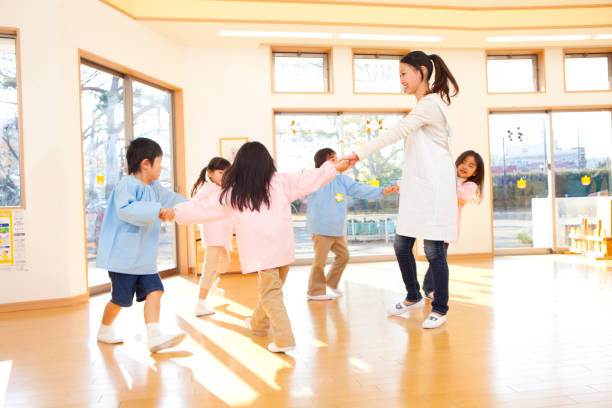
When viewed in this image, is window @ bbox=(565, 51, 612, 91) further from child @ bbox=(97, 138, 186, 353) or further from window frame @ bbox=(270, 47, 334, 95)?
child @ bbox=(97, 138, 186, 353)

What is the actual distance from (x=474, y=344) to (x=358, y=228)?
13.3 ft

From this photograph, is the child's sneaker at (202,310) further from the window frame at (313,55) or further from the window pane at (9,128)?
the window frame at (313,55)

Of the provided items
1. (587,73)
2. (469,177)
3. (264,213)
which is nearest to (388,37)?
(469,177)

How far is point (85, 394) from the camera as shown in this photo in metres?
1.91

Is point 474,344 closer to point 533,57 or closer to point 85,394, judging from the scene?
point 85,394

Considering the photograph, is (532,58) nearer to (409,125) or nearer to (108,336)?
(409,125)

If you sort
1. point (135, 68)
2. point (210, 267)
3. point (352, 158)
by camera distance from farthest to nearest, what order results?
1. point (135, 68)
2. point (210, 267)
3. point (352, 158)

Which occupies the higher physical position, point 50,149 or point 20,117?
point 20,117

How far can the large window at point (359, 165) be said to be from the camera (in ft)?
20.5

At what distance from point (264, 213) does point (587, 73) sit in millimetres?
6144

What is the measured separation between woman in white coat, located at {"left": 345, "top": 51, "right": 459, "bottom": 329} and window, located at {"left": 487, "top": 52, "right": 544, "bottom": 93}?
4.20 meters

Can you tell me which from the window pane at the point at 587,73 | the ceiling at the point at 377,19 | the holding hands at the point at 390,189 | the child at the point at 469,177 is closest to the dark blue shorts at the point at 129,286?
the holding hands at the point at 390,189

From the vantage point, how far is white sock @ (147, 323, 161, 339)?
240 cm

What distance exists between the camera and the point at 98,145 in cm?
459
